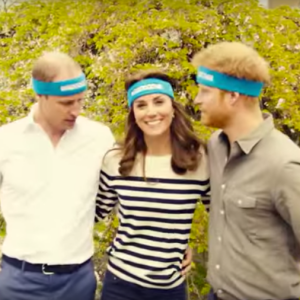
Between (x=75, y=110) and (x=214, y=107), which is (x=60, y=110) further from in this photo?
(x=214, y=107)

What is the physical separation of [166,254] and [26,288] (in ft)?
2.03

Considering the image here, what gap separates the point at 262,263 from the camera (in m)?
2.11

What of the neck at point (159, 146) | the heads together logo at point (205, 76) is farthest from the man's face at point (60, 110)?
the heads together logo at point (205, 76)

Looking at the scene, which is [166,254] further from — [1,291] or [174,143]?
[1,291]

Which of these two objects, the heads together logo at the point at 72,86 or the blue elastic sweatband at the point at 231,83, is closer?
the blue elastic sweatband at the point at 231,83

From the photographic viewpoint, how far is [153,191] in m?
2.42

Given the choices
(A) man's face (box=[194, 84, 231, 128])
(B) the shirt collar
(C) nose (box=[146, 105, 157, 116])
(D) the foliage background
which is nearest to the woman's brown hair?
(C) nose (box=[146, 105, 157, 116])

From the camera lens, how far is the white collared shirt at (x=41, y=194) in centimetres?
241

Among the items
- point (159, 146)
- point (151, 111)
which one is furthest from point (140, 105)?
→ point (159, 146)

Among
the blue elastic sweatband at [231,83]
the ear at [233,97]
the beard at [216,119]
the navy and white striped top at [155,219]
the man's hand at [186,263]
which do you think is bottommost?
the man's hand at [186,263]

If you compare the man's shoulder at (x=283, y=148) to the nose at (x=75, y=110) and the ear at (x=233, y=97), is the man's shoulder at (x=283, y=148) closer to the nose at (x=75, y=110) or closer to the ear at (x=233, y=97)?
the ear at (x=233, y=97)

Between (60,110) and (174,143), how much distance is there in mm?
529

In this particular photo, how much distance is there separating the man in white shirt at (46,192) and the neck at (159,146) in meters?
0.33

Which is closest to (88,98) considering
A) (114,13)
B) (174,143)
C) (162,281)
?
(114,13)
